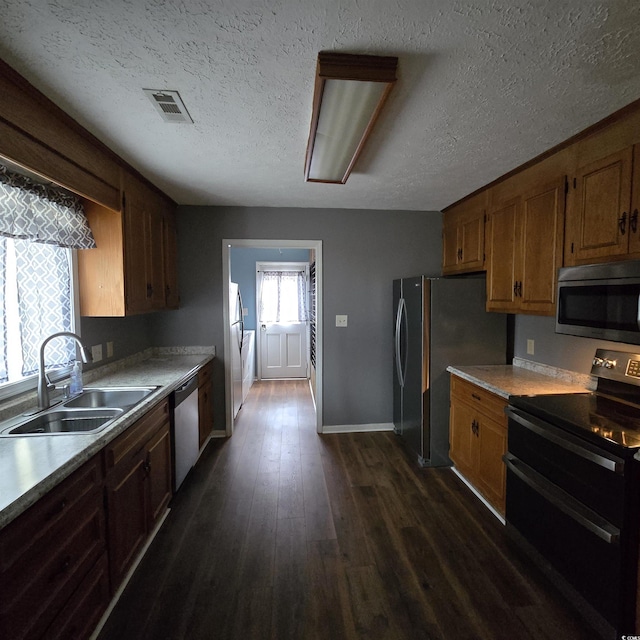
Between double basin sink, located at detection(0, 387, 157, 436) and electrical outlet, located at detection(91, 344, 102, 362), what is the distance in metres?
0.37

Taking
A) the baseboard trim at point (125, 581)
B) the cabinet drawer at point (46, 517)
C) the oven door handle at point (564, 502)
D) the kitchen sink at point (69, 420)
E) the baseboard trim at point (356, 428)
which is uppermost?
the kitchen sink at point (69, 420)

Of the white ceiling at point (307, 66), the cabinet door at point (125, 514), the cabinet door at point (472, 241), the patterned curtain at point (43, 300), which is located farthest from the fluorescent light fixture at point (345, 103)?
the cabinet door at point (125, 514)

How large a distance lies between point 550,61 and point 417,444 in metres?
2.61

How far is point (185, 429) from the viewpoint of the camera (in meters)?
2.43

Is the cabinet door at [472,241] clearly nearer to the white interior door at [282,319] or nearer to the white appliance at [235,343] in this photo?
the white appliance at [235,343]

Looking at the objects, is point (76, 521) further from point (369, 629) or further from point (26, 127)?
point (26, 127)

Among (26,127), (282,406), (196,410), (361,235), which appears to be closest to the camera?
(26,127)

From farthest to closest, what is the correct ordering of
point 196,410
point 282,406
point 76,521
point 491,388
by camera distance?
point 282,406
point 196,410
point 491,388
point 76,521

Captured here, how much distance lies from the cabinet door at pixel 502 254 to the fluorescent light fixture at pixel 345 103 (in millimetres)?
1243

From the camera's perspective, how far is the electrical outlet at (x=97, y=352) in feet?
7.59

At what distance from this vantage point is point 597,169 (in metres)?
1.72

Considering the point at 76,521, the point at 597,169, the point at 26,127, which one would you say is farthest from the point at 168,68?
the point at 597,169

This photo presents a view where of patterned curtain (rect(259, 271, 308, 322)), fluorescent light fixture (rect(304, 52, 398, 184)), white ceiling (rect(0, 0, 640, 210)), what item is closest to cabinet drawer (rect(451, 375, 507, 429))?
white ceiling (rect(0, 0, 640, 210))

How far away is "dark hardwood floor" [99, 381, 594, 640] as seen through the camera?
144 cm
